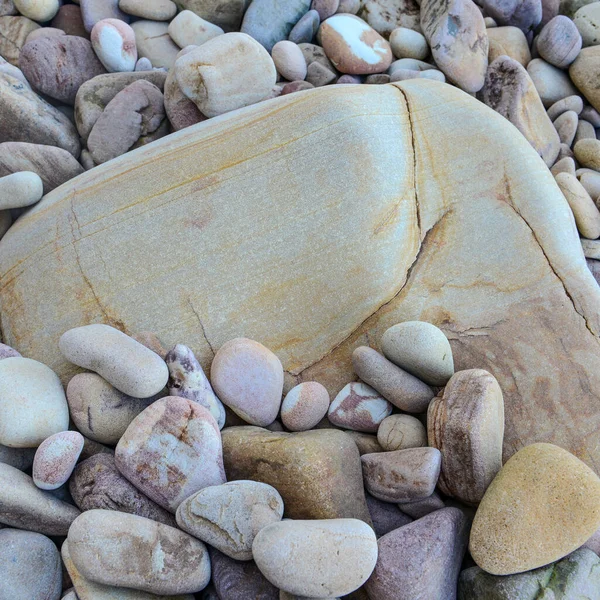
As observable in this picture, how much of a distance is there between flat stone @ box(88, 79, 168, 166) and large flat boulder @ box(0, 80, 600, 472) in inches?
18.6

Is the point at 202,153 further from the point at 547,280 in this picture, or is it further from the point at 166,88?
the point at 547,280

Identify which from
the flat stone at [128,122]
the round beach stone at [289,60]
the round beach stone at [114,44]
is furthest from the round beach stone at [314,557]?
the round beach stone at [114,44]

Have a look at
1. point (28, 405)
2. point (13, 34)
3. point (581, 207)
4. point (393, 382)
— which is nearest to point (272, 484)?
point (393, 382)

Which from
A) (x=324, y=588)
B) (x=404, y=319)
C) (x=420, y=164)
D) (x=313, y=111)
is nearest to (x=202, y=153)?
(x=313, y=111)

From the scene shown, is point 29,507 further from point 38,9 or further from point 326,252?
point 38,9

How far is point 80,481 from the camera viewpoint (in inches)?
61.7

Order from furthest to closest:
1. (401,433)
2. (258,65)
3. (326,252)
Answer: (258,65) → (326,252) → (401,433)

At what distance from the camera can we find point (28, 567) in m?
1.43

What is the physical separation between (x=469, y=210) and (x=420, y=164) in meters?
0.26

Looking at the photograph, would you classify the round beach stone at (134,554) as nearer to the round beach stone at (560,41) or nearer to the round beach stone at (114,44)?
the round beach stone at (114,44)

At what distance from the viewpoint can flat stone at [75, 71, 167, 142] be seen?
271 centimetres

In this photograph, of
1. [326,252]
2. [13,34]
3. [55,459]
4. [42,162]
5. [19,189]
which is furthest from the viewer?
[13,34]

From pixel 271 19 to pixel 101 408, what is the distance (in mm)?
2429

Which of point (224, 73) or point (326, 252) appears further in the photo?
point (224, 73)
